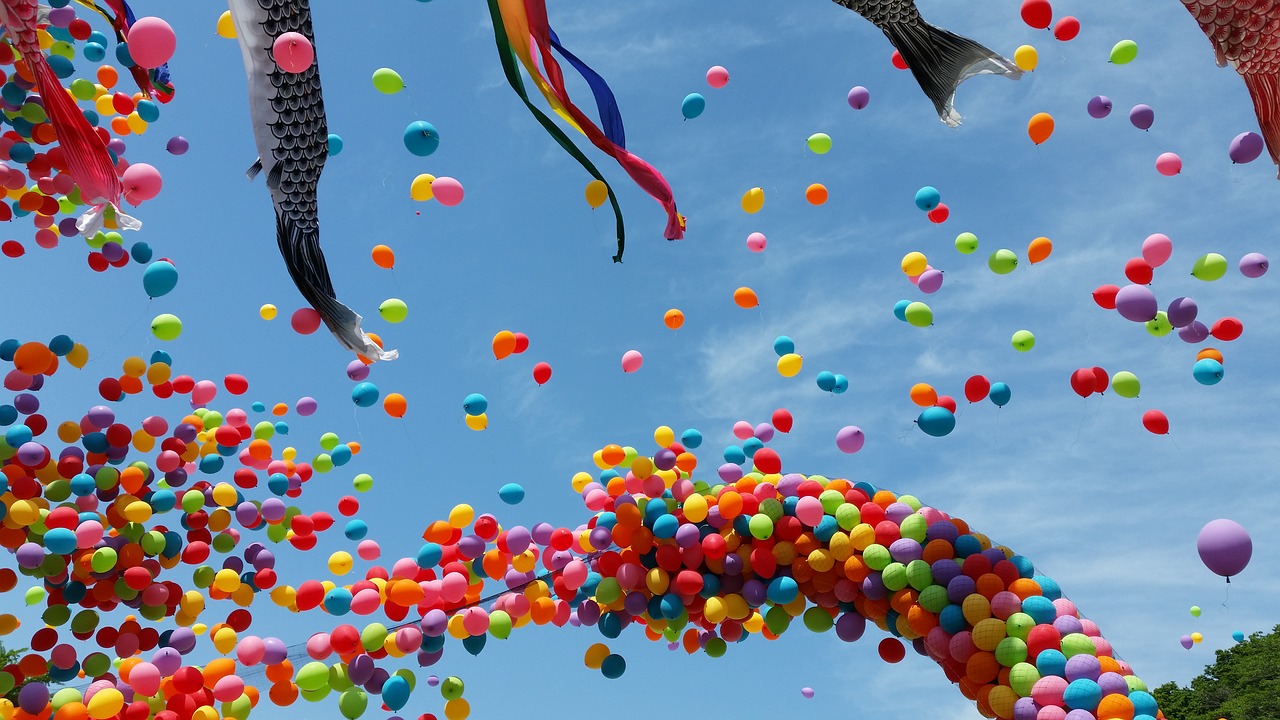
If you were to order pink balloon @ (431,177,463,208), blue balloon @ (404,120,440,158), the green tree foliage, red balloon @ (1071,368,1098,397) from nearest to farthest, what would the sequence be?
blue balloon @ (404,120,440,158), pink balloon @ (431,177,463,208), red balloon @ (1071,368,1098,397), the green tree foliage

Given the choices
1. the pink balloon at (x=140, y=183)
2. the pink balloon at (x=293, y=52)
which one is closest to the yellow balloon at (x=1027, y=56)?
the pink balloon at (x=293, y=52)

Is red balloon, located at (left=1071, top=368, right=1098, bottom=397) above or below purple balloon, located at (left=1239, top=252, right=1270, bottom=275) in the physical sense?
below

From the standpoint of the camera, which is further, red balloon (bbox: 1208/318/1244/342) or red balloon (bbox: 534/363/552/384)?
red balloon (bbox: 534/363/552/384)

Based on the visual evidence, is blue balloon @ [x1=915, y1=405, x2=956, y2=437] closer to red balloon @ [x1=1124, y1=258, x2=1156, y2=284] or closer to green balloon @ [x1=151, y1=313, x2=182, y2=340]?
red balloon @ [x1=1124, y1=258, x2=1156, y2=284]

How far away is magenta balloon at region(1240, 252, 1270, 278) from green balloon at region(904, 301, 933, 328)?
162 cm

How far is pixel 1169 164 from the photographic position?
5.52m

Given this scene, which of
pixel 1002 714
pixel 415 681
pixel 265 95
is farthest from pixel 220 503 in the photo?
pixel 1002 714

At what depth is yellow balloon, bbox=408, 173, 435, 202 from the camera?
493 cm

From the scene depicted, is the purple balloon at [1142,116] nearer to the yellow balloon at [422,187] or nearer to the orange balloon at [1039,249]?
the orange balloon at [1039,249]

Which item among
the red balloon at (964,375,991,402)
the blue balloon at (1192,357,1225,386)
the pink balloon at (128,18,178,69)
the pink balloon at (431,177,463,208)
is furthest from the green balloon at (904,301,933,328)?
the pink balloon at (128,18,178,69)

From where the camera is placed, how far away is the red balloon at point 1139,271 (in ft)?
16.8

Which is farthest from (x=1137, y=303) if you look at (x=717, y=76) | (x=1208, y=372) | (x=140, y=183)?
(x=140, y=183)

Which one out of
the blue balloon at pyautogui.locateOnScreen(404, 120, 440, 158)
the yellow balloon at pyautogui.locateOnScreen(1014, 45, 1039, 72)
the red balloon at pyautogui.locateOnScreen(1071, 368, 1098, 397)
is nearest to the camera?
the blue balloon at pyautogui.locateOnScreen(404, 120, 440, 158)

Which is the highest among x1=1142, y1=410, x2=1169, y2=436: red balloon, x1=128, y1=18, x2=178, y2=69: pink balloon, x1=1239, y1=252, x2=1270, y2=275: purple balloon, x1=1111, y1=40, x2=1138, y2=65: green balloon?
x1=128, y1=18, x2=178, y2=69: pink balloon
